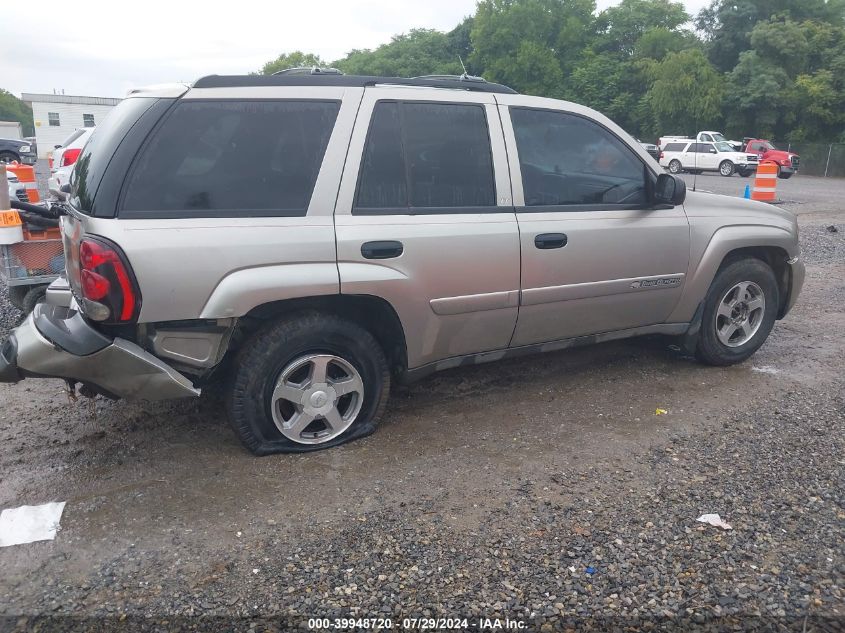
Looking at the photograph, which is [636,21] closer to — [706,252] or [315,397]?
[706,252]

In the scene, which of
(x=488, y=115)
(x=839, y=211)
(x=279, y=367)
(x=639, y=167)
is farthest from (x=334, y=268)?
(x=839, y=211)

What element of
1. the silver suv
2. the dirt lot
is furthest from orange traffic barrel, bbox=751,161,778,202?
the silver suv

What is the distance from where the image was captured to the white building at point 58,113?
159ft

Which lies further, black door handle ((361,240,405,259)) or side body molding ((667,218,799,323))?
side body molding ((667,218,799,323))

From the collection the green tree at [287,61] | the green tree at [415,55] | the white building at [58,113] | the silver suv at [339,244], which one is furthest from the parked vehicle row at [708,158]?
the green tree at [287,61]

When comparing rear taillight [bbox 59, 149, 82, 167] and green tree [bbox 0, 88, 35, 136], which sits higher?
green tree [bbox 0, 88, 35, 136]

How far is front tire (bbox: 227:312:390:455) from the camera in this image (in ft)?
11.6

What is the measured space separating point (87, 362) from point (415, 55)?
271 ft

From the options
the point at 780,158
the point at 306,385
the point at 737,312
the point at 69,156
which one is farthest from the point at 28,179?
the point at 780,158

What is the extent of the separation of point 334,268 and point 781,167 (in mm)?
32259

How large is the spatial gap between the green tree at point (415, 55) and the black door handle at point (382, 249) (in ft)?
237

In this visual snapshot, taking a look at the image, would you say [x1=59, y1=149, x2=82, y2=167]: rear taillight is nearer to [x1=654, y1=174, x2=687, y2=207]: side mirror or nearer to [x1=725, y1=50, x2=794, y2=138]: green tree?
[x1=654, y1=174, x2=687, y2=207]: side mirror

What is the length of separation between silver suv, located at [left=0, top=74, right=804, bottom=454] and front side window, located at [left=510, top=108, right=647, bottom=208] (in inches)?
0.5

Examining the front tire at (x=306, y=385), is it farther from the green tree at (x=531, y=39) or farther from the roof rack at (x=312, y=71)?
the green tree at (x=531, y=39)
